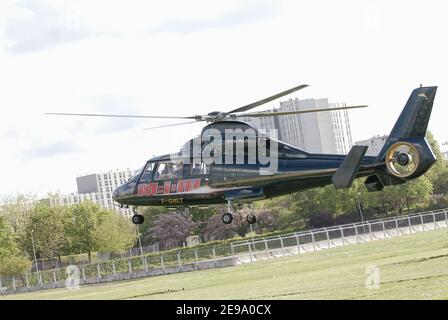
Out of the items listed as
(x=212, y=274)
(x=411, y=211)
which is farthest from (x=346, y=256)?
(x=411, y=211)

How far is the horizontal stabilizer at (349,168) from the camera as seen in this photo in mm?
33719

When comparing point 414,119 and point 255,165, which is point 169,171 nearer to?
point 255,165

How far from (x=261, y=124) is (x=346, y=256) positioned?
129360 mm

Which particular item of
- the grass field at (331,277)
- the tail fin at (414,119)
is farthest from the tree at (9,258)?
the tail fin at (414,119)

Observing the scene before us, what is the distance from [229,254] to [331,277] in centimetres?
2357

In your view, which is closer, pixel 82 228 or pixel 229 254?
pixel 229 254

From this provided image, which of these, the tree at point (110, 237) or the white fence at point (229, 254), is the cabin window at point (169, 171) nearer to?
the white fence at point (229, 254)

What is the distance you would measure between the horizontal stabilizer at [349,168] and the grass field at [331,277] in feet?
12.2

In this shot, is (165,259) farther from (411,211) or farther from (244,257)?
(411,211)

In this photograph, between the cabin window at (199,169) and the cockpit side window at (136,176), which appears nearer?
the cabin window at (199,169)

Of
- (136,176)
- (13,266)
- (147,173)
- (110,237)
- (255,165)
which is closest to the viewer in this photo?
(255,165)

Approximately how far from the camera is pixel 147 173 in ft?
135

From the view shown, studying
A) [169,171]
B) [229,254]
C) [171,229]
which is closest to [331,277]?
[169,171]

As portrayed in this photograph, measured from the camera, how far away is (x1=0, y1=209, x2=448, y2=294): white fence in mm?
61375
